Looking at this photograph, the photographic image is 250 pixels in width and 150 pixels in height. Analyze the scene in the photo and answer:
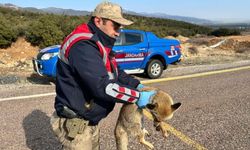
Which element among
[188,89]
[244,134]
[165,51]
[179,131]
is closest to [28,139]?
[179,131]

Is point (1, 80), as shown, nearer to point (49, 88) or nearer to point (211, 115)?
point (49, 88)

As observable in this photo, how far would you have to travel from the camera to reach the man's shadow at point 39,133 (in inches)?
210

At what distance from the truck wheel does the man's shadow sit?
5.09 m

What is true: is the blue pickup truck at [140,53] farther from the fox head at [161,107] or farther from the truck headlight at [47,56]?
the fox head at [161,107]

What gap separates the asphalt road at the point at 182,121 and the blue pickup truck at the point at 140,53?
122 centimetres

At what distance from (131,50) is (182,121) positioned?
190 inches

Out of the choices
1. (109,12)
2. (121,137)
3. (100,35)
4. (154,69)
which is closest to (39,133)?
(121,137)

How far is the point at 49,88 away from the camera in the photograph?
9.37 metres

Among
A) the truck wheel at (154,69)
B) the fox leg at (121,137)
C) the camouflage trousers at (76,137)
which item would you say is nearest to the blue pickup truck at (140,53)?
the truck wheel at (154,69)

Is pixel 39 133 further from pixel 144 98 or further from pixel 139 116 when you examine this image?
pixel 144 98

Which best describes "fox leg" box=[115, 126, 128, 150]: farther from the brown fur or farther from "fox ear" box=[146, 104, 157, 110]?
"fox ear" box=[146, 104, 157, 110]

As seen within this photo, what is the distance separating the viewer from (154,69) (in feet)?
37.8

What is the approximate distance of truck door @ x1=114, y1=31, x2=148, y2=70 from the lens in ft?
35.3

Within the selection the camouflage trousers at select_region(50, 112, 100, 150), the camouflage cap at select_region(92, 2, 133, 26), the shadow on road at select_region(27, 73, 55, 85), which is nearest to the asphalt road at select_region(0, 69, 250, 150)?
the shadow on road at select_region(27, 73, 55, 85)
